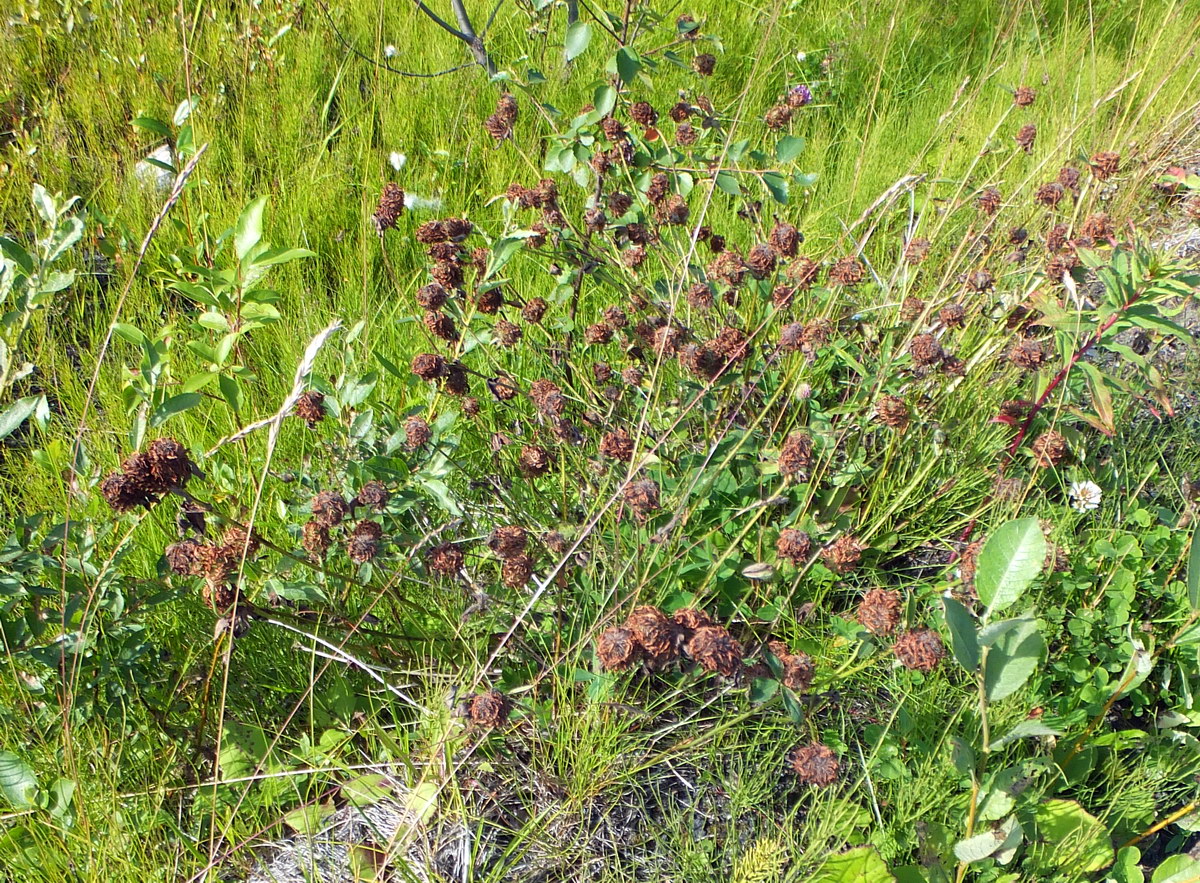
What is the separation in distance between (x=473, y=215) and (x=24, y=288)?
1.45 meters

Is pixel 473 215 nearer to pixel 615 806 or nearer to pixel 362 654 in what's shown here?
pixel 362 654

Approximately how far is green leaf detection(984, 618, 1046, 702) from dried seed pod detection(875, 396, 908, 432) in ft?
1.69

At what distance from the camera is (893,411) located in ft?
4.83

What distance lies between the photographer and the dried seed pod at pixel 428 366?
1383 millimetres

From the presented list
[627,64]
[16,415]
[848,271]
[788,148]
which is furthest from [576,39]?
[16,415]

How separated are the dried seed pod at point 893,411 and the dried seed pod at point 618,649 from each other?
68 centimetres

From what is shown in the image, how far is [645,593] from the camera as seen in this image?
1.50m

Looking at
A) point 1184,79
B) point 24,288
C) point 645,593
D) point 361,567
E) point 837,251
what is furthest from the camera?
A: point 1184,79

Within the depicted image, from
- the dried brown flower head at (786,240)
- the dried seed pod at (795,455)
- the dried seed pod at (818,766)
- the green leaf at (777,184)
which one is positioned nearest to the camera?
the dried seed pod at (818,766)

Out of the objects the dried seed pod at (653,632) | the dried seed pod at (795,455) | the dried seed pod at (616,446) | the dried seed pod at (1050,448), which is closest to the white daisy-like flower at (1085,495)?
the dried seed pod at (1050,448)

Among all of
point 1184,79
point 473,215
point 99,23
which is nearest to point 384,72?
point 473,215

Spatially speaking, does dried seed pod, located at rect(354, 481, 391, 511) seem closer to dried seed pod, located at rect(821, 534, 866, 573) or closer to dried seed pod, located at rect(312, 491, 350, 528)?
dried seed pod, located at rect(312, 491, 350, 528)

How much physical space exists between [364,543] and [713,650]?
53 cm

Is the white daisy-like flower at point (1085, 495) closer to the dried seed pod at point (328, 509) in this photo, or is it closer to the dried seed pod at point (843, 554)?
the dried seed pod at point (843, 554)
